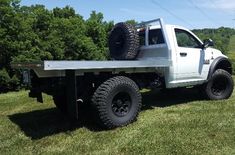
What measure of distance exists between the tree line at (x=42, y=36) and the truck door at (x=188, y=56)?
6916 mm

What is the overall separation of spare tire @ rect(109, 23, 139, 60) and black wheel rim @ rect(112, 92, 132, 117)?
5.71 ft

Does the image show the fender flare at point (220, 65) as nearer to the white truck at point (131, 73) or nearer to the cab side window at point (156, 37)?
the white truck at point (131, 73)

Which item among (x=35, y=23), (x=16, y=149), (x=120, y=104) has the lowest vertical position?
(x=16, y=149)

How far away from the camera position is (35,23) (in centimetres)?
1702

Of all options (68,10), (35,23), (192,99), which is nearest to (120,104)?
(192,99)

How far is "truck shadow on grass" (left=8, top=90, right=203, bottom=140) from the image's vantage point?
7.49m

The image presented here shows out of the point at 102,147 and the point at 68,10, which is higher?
the point at 68,10

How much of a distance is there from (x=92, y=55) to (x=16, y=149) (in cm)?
1201

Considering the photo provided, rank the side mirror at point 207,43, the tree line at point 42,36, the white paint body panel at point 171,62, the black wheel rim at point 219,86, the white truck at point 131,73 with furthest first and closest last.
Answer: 1. the tree line at point 42,36
2. the black wheel rim at point 219,86
3. the side mirror at point 207,43
4. the white paint body panel at point 171,62
5. the white truck at point 131,73

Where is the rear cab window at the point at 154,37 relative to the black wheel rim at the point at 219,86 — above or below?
above

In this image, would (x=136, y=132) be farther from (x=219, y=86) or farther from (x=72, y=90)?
(x=219, y=86)

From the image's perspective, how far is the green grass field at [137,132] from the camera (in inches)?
243

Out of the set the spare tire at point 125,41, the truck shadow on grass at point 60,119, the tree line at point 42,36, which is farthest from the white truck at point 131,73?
the tree line at point 42,36

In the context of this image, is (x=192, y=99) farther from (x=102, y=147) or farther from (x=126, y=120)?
(x=102, y=147)
